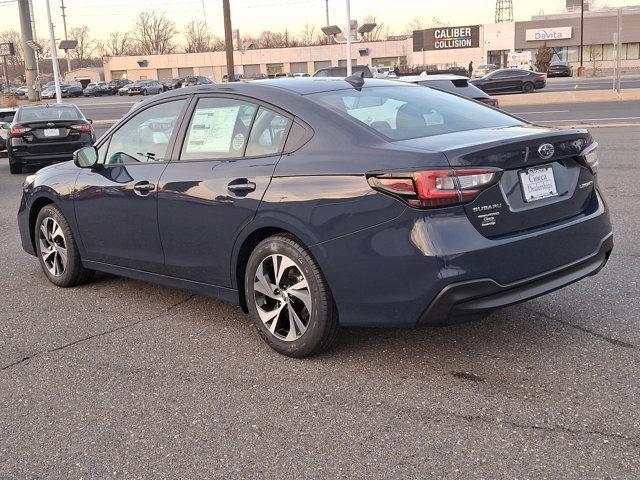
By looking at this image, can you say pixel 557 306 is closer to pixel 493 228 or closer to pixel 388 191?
pixel 493 228

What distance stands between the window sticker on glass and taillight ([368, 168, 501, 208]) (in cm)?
131

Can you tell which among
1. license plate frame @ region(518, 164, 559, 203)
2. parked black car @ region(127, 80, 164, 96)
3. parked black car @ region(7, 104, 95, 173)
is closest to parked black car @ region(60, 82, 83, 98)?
parked black car @ region(127, 80, 164, 96)

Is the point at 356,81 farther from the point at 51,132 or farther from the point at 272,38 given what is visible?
the point at 272,38

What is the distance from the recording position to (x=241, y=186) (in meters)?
4.30

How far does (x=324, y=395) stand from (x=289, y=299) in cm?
66

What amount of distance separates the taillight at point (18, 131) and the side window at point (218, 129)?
11456mm

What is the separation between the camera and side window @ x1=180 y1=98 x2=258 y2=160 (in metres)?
4.53

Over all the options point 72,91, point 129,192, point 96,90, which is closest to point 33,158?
point 129,192

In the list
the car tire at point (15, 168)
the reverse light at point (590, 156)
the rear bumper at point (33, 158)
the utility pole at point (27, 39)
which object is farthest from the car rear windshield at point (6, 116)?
the utility pole at point (27, 39)

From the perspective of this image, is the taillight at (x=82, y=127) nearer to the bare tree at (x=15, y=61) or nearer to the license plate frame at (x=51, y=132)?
the license plate frame at (x=51, y=132)

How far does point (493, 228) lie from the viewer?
367 centimetres

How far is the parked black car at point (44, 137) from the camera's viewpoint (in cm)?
1495

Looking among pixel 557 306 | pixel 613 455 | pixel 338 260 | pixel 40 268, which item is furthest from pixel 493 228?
pixel 40 268

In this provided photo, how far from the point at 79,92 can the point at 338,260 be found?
76.3 meters
